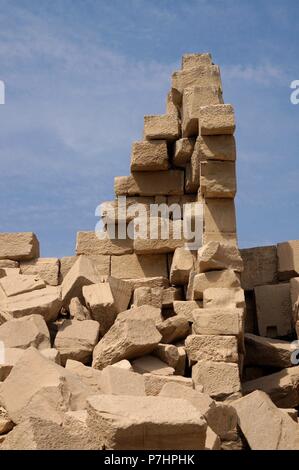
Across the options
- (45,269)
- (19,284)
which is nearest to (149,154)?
(45,269)

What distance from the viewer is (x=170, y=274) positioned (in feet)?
38.0

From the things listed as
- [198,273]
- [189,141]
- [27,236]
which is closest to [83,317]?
[198,273]

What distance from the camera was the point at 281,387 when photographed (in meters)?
9.88

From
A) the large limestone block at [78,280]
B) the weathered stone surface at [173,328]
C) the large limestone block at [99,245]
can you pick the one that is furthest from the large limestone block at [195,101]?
the weathered stone surface at [173,328]

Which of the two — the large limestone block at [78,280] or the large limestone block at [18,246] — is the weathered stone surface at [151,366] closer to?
the large limestone block at [78,280]

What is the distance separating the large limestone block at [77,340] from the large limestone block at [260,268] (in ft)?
11.2

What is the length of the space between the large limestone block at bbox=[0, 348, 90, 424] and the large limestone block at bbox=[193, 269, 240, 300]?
3088mm

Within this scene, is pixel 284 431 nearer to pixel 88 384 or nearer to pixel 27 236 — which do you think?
pixel 88 384

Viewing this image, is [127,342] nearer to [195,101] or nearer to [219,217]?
[219,217]

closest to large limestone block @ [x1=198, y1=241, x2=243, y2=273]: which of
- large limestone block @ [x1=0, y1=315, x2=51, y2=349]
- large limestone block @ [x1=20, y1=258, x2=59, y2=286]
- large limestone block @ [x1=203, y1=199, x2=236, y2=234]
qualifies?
large limestone block @ [x1=203, y1=199, x2=236, y2=234]

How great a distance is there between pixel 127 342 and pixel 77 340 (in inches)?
39.0

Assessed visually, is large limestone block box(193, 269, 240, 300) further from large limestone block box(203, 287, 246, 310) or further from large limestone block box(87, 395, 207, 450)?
large limestone block box(87, 395, 207, 450)

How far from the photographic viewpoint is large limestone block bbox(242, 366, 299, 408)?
9.84 metres
